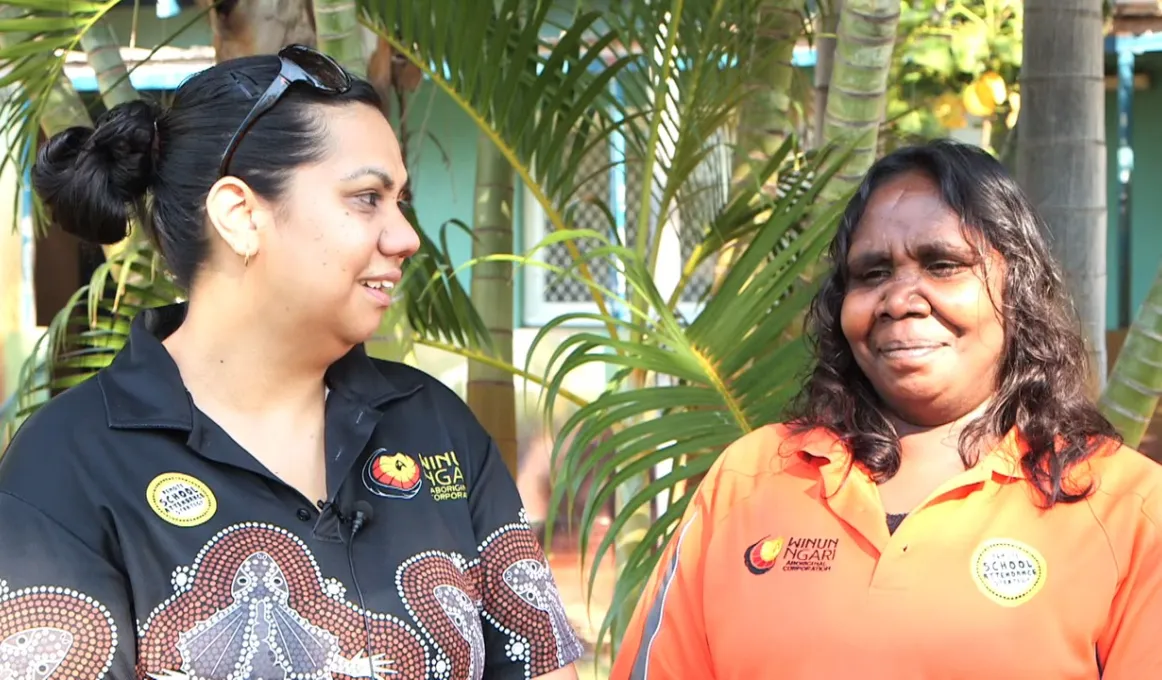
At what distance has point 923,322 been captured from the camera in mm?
2059

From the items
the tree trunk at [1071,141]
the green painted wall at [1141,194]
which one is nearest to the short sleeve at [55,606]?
the tree trunk at [1071,141]

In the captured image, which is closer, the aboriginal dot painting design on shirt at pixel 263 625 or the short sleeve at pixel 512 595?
the aboriginal dot painting design on shirt at pixel 263 625

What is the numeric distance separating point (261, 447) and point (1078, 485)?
1139 mm

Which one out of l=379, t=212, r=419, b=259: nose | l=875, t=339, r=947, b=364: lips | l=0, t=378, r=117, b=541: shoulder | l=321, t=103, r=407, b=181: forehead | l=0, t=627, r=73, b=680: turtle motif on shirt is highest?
l=321, t=103, r=407, b=181: forehead

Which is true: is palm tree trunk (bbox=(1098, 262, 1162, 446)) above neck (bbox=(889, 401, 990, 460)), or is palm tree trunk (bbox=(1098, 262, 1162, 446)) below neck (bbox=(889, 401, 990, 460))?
below

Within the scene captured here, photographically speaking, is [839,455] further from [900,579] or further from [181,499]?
[181,499]

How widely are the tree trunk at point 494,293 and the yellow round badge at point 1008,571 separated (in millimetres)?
2086

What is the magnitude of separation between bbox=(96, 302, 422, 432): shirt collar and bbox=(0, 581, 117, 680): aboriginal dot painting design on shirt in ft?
0.81

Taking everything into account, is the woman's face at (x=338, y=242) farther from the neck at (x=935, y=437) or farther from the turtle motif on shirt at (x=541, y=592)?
the neck at (x=935, y=437)

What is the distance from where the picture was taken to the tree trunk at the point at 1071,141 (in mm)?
3164

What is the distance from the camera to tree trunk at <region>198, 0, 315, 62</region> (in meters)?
3.15

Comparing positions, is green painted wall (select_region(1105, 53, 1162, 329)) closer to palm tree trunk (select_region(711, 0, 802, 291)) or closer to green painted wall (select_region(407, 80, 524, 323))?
green painted wall (select_region(407, 80, 524, 323))

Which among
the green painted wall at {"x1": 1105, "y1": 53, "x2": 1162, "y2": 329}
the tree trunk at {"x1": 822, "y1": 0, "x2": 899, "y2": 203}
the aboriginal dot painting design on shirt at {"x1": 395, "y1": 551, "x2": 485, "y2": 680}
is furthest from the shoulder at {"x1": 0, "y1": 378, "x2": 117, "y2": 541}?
the green painted wall at {"x1": 1105, "y1": 53, "x2": 1162, "y2": 329}

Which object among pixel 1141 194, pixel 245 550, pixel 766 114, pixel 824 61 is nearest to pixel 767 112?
pixel 766 114
